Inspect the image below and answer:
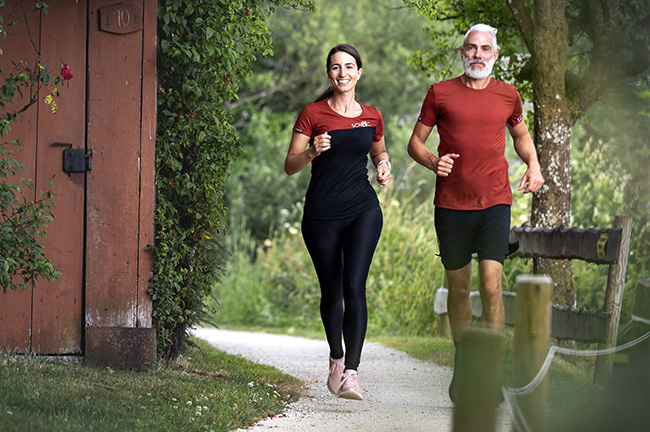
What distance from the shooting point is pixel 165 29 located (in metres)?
6.06

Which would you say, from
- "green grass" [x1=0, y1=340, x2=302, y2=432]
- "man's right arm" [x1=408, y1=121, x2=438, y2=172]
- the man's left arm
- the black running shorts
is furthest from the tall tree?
"green grass" [x1=0, y1=340, x2=302, y2=432]

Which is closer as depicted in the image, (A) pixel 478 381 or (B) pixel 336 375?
(A) pixel 478 381

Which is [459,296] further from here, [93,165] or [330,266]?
[93,165]

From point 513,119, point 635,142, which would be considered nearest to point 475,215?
point 513,119

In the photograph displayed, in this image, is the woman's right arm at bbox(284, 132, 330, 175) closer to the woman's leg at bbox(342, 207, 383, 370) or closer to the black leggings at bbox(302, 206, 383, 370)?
the black leggings at bbox(302, 206, 383, 370)

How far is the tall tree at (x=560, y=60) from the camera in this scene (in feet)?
26.3

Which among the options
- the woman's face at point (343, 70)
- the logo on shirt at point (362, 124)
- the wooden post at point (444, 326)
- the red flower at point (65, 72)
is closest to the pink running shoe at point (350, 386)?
the logo on shirt at point (362, 124)

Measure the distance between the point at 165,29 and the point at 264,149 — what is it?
46.9 feet

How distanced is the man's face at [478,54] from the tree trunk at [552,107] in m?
2.66

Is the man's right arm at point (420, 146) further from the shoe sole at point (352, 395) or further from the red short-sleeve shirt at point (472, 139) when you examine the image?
the shoe sole at point (352, 395)

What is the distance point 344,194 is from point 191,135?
148 centimetres

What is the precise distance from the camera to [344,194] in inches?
215

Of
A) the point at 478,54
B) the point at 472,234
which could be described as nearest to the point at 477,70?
the point at 478,54

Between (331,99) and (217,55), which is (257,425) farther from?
(217,55)
